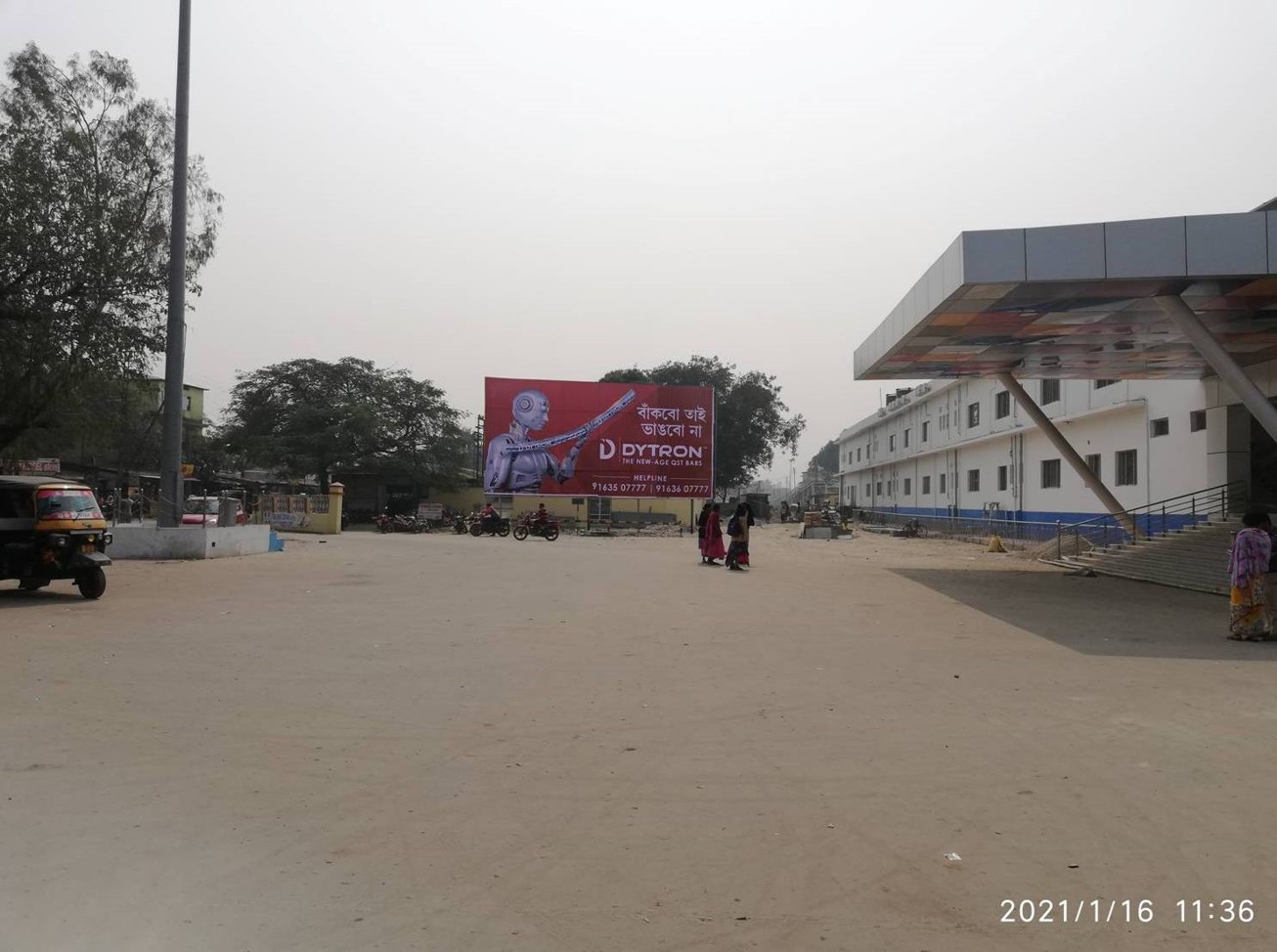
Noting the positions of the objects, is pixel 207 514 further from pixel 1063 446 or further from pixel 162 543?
pixel 1063 446

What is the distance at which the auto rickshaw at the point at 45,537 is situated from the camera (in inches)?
521

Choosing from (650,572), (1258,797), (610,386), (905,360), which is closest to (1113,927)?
(1258,797)

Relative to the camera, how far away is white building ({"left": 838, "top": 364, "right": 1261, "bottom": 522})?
73.7 feet

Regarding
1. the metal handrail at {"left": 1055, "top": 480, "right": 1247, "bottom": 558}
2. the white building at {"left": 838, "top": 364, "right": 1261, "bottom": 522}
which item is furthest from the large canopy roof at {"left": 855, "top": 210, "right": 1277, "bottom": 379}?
the metal handrail at {"left": 1055, "top": 480, "right": 1247, "bottom": 558}

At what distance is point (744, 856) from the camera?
13.5 feet

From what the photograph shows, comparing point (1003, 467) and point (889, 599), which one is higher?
point (1003, 467)

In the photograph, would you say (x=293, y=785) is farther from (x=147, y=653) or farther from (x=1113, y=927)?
(x=147, y=653)

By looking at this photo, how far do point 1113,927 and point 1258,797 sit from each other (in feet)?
6.77

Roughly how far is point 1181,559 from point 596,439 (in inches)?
931

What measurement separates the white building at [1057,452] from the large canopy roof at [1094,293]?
209cm

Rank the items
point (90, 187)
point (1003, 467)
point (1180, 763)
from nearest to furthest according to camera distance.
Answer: point (1180, 763), point (90, 187), point (1003, 467)

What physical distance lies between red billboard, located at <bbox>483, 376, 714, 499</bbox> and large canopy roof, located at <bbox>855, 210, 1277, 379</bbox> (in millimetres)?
17229

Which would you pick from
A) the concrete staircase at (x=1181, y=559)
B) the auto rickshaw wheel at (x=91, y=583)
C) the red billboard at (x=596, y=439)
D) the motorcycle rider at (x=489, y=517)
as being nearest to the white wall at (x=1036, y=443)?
the concrete staircase at (x=1181, y=559)

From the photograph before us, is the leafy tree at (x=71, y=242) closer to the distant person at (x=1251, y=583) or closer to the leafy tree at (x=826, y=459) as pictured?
the distant person at (x=1251, y=583)
